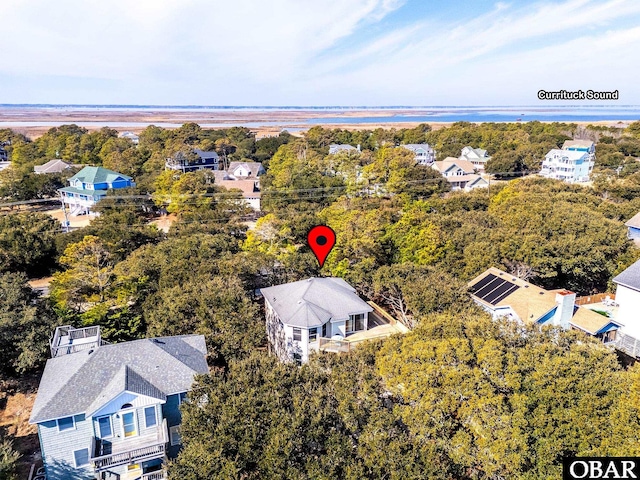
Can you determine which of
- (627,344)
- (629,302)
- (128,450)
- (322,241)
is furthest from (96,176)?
(627,344)

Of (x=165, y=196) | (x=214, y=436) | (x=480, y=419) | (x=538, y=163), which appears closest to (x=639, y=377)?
(x=480, y=419)

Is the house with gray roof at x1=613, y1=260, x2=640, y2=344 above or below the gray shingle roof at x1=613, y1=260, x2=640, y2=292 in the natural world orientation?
below

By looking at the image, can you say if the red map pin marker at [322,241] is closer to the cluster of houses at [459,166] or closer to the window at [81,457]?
the window at [81,457]

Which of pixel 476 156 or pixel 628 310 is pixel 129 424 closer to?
pixel 628 310

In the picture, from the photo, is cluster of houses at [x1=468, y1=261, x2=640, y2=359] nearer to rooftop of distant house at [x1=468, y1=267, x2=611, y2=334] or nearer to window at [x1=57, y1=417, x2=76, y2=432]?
rooftop of distant house at [x1=468, y1=267, x2=611, y2=334]

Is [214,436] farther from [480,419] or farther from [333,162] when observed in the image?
[333,162]

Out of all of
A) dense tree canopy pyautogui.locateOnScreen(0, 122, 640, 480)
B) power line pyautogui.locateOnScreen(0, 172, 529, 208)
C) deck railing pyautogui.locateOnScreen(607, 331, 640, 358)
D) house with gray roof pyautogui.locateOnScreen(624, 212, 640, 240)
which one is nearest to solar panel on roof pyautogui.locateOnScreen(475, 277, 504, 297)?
dense tree canopy pyautogui.locateOnScreen(0, 122, 640, 480)
